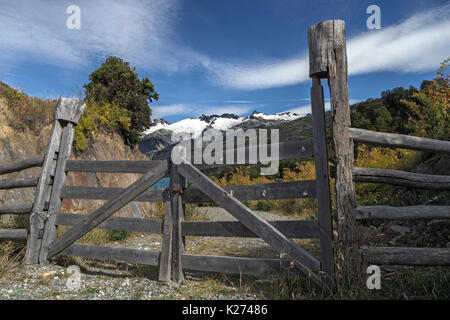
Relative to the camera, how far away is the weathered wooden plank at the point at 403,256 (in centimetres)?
346

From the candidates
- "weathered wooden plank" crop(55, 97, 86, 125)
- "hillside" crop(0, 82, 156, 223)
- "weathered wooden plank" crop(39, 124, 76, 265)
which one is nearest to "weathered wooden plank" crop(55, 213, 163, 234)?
"weathered wooden plank" crop(39, 124, 76, 265)

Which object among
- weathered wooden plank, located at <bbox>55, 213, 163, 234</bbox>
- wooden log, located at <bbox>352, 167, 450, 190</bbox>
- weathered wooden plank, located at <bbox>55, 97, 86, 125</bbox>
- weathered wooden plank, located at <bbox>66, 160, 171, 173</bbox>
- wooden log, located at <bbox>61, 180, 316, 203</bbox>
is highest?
weathered wooden plank, located at <bbox>55, 97, 86, 125</bbox>

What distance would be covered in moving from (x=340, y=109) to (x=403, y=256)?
1.70 m

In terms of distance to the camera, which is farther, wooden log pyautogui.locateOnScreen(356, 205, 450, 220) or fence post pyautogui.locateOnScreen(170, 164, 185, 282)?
fence post pyautogui.locateOnScreen(170, 164, 185, 282)

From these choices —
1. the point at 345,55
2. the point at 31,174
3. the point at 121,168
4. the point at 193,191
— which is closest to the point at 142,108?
the point at 31,174

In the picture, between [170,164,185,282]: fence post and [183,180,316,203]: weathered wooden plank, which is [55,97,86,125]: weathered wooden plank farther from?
[183,180,316,203]: weathered wooden plank

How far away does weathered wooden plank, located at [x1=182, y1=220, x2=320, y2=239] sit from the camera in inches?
142

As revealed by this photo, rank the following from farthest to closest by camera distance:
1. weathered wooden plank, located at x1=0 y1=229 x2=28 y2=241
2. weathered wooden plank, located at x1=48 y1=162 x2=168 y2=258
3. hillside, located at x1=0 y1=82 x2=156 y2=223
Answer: hillside, located at x1=0 y1=82 x2=156 y2=223
weathered wooden plank, located at x1=0 y1=229 x2=28 y2=241
weathered wooden plank, located at x1=48 y1=162 x2=168 y2=258

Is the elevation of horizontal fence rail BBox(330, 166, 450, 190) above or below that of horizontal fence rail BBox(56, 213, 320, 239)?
above

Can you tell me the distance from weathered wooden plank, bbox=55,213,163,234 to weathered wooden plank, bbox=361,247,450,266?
2.55 meters

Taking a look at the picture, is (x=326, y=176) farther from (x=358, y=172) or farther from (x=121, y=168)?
(x=121, y=168)

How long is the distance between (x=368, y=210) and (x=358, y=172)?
419mm

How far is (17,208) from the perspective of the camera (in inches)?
214

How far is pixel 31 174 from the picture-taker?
688cm
